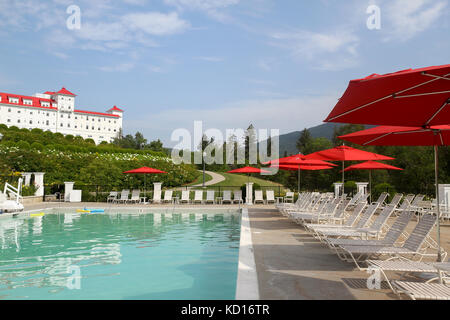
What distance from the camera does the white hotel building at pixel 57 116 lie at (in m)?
83.3

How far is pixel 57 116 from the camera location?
91.1 m

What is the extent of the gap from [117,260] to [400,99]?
6.10m

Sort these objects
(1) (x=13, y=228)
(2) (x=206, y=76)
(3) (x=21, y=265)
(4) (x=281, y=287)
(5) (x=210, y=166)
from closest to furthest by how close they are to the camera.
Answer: (4) (x=281, y=287), (3) (x=21, y=265), (1) (x=13, y=228), (2) (x=206, y=76), (5) (x=210, y=166)

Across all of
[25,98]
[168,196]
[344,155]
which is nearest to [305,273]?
[344,155]

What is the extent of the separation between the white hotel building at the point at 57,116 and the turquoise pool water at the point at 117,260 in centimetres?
8409

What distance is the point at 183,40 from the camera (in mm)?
16016

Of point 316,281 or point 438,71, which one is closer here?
point 438,71

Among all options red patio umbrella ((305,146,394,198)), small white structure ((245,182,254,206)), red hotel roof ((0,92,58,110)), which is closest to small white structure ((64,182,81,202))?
small white structure ((245,182,254,206))

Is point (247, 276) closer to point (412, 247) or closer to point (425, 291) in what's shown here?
point (425, 291)

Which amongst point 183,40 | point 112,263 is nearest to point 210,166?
point 183,40

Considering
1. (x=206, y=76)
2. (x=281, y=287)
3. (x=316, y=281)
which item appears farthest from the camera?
(x=206, y=76)

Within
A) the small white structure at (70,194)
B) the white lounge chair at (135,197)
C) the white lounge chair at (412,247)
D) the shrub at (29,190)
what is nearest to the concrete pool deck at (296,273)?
the white lounge chair at (412,247)

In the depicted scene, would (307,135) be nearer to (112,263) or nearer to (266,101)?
(266,101)
